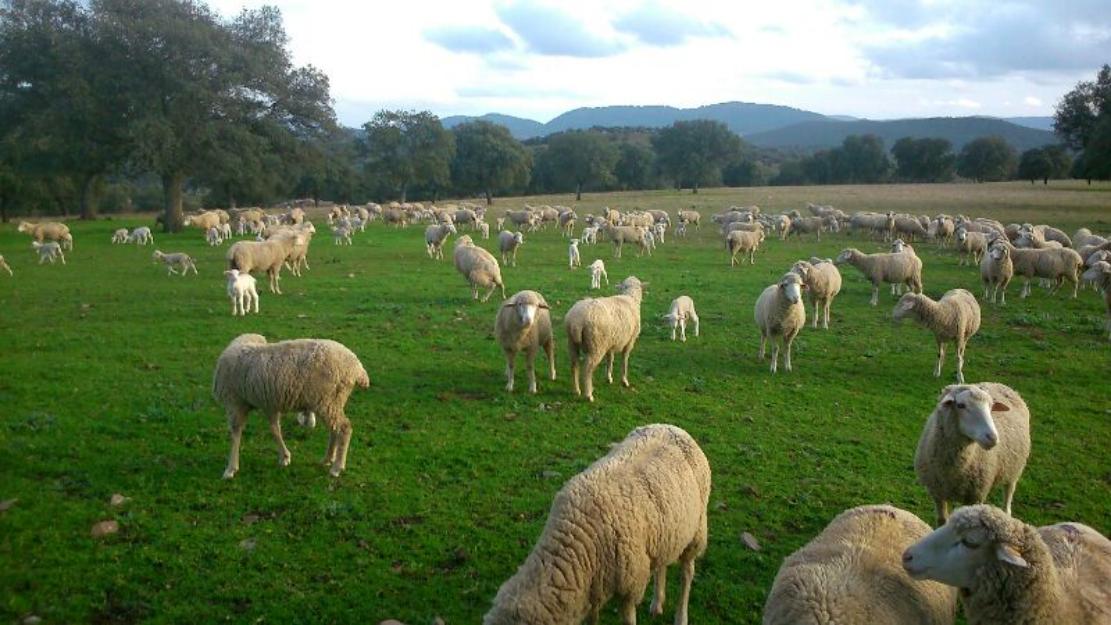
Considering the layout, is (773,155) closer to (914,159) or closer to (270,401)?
(914,159)

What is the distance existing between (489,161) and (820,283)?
61.7m

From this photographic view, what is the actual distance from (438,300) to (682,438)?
1470cm

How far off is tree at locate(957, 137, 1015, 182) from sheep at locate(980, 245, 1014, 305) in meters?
96.2

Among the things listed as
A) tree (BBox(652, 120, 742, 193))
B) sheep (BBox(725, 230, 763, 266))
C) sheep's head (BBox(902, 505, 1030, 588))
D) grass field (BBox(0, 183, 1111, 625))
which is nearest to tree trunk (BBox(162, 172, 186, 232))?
grass field (BBox(0, 183, 1111, 625))

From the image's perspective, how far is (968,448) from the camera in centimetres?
707

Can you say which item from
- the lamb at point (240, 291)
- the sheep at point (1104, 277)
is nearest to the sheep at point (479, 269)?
the lamb at point (240, 291)

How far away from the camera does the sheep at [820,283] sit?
55.9 feet

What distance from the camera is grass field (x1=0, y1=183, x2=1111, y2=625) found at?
6.41m

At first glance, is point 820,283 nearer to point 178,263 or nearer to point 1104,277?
point 1104,277

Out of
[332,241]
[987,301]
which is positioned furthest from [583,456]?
[332,241]

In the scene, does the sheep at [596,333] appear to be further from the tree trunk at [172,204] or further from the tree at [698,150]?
the tree at [698,150]

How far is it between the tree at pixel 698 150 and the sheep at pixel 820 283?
71278 mm

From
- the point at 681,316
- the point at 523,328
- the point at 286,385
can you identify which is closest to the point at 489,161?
the point at 681,316

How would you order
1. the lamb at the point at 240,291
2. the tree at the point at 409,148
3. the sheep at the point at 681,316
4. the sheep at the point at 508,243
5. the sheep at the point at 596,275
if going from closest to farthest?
the sheep at the point at 681,316, the lamb at the point at 240,291, the sheep at the point at 596,275, the sheep at the point at 508,243, the tree at the point at 409,148
